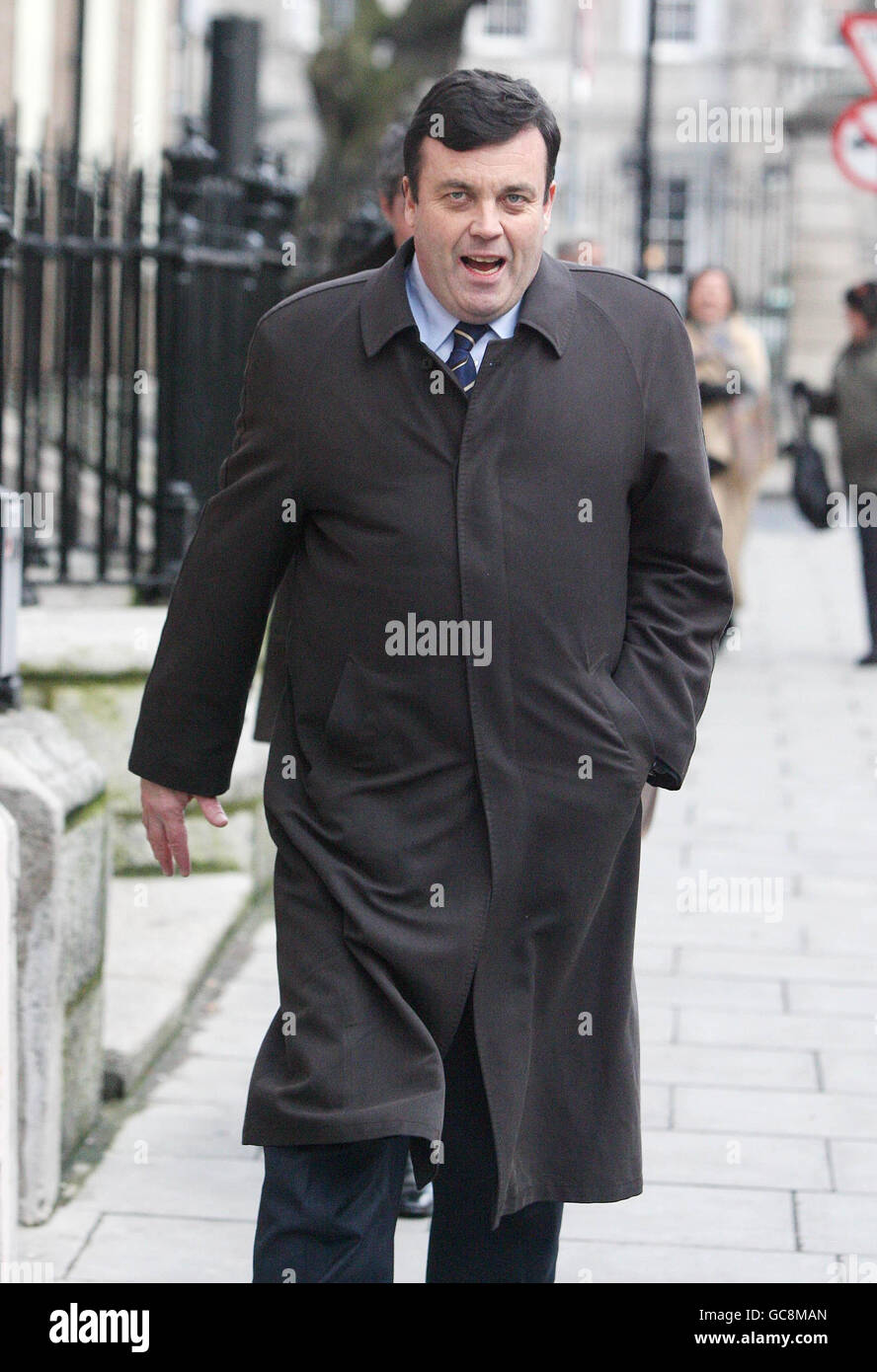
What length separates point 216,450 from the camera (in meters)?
7.40

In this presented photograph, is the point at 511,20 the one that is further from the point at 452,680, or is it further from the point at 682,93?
the point at 452,680

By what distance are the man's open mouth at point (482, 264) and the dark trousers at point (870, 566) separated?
8.24m

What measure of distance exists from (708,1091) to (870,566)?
251 inches

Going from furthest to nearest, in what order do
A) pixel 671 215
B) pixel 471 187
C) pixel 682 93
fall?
pixel 682 93 < pixel 671 215 < pixel 471 187

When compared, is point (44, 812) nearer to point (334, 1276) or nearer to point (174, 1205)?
point (174, 1205)

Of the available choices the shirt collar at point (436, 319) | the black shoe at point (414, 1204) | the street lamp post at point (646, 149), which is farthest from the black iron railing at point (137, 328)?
the street lamp post at point (646, 149)

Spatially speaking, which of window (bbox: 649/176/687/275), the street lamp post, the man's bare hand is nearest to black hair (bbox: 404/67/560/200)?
the man's bare hand

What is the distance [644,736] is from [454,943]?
1.29 feet

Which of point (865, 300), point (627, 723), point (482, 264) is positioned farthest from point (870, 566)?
point (482, 264)

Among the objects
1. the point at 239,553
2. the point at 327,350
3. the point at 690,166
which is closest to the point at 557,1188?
the point at 239,553

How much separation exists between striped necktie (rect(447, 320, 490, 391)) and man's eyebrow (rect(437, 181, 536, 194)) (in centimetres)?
18

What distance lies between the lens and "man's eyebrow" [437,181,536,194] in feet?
9.62

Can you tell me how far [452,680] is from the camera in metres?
2.96

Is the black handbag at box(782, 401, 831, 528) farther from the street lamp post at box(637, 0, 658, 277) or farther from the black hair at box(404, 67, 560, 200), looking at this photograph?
the black hair at box(404, 67, 560, 200)
